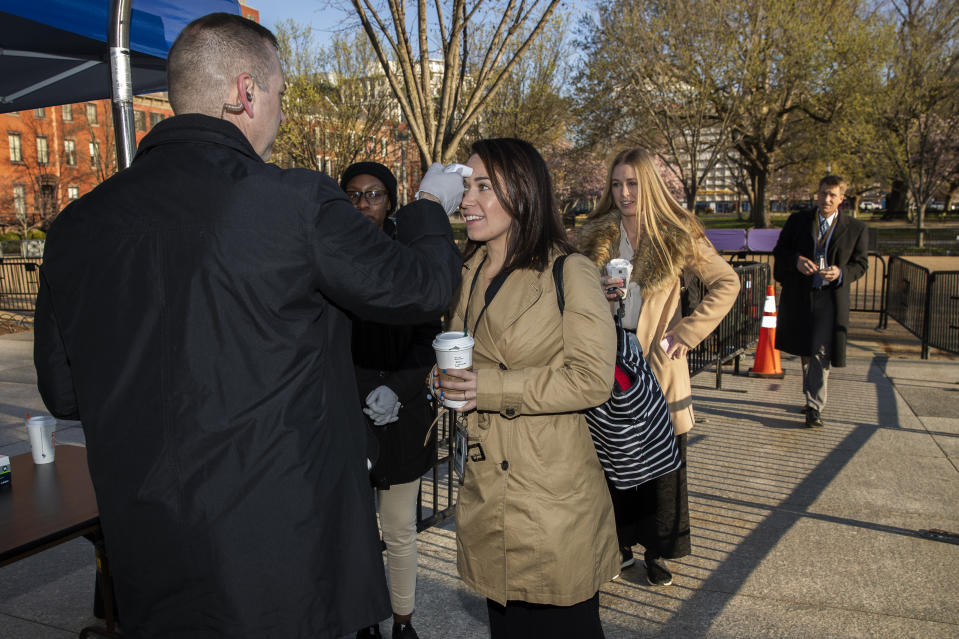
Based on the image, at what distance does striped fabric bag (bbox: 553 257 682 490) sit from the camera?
2.37m

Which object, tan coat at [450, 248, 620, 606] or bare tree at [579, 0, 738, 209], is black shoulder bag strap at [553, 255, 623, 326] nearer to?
tan coat at [450, 248, 620, 606]

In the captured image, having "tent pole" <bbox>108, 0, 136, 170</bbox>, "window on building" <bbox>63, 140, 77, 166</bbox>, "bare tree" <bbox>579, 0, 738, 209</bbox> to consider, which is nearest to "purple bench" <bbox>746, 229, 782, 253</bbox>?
"bare tree" <bbox>579, 0, 738, 209</bbox>

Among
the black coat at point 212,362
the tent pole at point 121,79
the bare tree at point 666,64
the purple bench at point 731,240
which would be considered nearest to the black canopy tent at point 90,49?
the tent pole at point 121,79

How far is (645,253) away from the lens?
356 cm

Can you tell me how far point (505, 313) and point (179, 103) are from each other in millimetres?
1123

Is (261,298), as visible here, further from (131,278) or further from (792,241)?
(792,241)

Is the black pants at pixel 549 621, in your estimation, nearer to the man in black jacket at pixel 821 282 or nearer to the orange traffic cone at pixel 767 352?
the man in black jacket at pixel 821 282

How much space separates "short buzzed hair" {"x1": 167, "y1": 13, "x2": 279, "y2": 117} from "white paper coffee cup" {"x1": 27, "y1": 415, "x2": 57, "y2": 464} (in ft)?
6.78

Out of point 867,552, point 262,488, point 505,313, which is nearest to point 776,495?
point 867,552

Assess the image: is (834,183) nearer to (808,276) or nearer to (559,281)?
(808,276)

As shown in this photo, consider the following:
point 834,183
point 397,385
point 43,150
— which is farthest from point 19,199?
point 397,385

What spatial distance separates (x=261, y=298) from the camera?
1.48m

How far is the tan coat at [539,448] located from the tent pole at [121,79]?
1.80 meters

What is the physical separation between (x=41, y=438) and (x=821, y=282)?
579 centimetres
